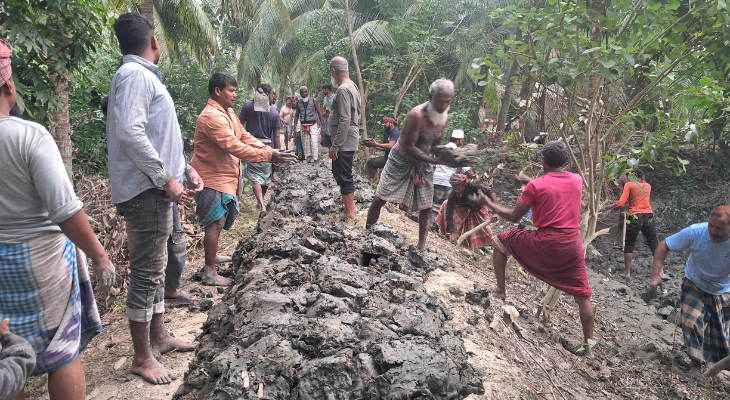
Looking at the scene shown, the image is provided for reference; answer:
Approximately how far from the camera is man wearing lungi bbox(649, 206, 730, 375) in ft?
15.0

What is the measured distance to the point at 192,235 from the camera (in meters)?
6.06

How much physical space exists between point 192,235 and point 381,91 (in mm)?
9763

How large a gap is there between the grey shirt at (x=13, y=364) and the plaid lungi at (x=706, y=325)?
17.8ft

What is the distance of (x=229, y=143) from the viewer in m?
4.11

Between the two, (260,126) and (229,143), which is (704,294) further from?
(260,126)

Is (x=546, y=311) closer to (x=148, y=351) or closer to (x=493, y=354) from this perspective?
(x=493, y=354)

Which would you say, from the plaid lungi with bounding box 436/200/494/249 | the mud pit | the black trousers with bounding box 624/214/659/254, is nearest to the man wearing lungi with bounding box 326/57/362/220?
the mud pit

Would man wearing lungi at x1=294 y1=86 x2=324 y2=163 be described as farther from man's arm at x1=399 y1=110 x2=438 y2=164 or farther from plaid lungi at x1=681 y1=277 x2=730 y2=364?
plaid lungi at x1=681 y1=277 x2=730 y2=364

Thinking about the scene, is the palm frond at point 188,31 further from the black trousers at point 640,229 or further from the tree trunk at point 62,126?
the black trousers at point 640,229

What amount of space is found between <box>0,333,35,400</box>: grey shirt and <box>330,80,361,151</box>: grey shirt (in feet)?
13.6

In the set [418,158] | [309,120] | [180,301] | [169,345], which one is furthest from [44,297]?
[309,120]

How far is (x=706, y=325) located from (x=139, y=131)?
5343 millimetres

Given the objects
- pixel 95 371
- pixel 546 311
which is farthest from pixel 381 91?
pixel 95 371

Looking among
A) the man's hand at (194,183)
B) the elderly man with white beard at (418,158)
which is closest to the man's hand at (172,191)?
the man's hand at (194,183)
